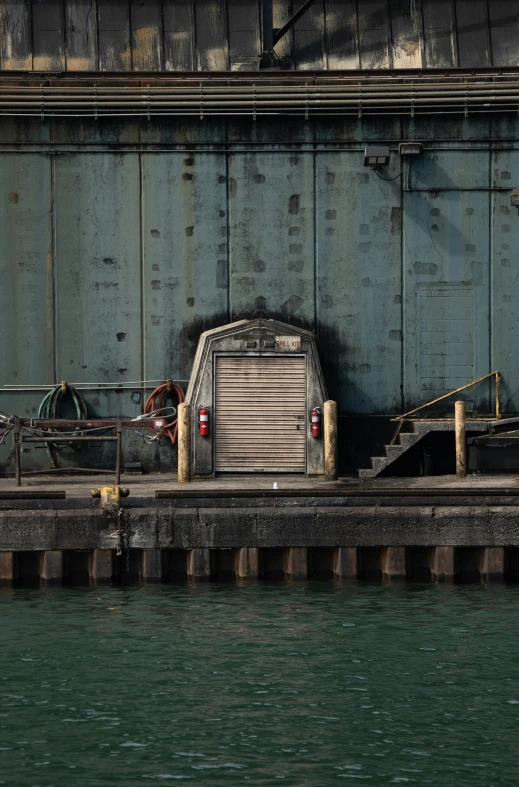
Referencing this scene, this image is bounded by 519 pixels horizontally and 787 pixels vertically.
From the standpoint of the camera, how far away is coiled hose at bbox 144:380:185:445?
949 inches

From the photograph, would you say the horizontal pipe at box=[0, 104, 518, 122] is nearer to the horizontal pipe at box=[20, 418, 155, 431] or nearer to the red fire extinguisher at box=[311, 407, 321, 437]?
the red fire extinguisher at box=[311, 407, 321, 437]

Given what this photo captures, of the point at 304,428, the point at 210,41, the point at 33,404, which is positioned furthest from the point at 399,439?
the point at 210,41

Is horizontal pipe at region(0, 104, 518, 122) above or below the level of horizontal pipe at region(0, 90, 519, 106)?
below

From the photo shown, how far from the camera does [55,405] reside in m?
24.1

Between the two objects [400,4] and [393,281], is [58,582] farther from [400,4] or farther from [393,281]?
[400,4]

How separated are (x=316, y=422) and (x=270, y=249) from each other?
3.31m

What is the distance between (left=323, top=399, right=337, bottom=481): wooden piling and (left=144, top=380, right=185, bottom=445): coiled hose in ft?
9.81

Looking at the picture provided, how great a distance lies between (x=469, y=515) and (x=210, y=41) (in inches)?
446

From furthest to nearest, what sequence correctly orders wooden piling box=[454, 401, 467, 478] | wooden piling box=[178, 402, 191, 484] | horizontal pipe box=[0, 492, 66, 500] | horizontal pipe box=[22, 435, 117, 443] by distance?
wooden piling box=[454, 401, 467, 478] → wooden piling box=[178, 402, 191, 484] → horizontal pipe box=[22, 435, 117, 443] → horizontal pipe box=[0, 492, 66, 500]

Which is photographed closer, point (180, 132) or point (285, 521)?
point (285, 521)

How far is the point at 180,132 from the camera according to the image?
79.2 feet

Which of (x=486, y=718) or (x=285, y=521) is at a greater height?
(x=285, y=521)

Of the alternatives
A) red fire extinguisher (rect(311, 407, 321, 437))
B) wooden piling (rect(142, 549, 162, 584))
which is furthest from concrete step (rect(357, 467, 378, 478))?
wooden piling (rect(142, 549, 162, 584))

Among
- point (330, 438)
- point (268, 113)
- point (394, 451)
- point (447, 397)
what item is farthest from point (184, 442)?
point (268, 113)
